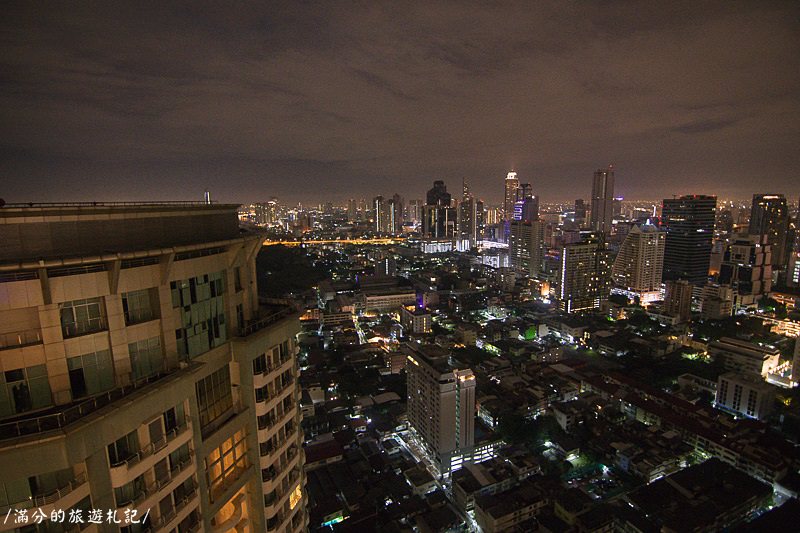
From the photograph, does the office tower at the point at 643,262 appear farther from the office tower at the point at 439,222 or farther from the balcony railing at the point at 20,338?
the balcony railing at the point at 20,338

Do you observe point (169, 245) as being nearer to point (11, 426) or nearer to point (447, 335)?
point (11, 426)

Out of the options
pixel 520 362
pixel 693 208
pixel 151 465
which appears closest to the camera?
pixel 151 465

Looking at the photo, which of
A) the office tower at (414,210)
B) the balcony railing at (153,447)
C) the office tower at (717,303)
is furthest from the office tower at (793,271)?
the office tower at (414,210)

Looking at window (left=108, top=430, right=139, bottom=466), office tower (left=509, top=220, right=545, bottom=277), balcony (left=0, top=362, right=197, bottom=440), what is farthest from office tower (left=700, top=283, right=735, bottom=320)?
balcony (left=0, top=362, right=197, bottom=440)

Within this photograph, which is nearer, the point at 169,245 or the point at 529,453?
the point at 169,245

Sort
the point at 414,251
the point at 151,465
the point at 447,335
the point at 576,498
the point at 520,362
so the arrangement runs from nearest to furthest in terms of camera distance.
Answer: the point at 151,465
the point at 576,498
the point at 520,362
the point at 447,335
the point at 414,251

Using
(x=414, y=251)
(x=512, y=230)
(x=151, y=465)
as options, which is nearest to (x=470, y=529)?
(x=151, y=465)

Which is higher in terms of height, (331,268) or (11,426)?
(11,426)

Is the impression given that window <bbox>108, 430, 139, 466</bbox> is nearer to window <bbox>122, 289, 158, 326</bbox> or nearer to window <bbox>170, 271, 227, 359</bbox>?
window <bbox>170, 271, 227, 359</bbox>
